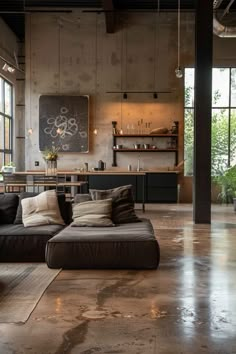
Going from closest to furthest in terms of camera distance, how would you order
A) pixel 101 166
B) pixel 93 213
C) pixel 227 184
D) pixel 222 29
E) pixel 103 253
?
pixel 103 253, pixel 93 213, pixel 222 29, pixel 101 166, pixel 227 184

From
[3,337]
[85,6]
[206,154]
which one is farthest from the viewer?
[85,6]

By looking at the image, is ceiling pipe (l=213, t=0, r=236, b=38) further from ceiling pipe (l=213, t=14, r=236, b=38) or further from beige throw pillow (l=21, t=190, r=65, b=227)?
beige throw pillow (l=21, t=190, r=65, b=227)

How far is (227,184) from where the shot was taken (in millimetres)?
11617

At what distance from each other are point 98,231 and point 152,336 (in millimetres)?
2256

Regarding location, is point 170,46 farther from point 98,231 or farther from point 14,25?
point 98,231

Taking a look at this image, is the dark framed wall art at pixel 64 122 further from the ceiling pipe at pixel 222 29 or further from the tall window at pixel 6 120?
the ceiling pipe at pixel 222 29

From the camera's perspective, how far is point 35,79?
12305mm

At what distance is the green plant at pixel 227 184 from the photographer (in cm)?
1111

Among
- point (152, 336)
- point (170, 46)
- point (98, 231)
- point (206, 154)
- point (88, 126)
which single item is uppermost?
point (170, 46)

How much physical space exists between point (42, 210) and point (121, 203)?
999mm

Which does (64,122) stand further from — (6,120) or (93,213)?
(93,213)

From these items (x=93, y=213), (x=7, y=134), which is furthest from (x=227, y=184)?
(x=93, y=213)

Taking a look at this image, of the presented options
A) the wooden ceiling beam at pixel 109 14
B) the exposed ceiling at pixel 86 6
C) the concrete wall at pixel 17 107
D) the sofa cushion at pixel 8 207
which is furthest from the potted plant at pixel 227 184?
the sofa cushion at pixel 8 207

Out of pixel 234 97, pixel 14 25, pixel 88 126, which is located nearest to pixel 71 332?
pixel 88 126
